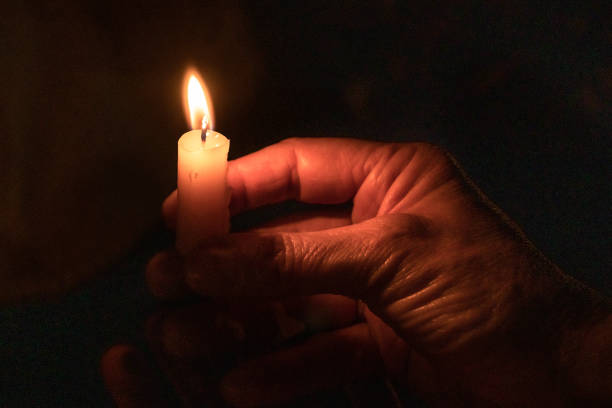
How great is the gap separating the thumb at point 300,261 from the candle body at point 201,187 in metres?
0.03

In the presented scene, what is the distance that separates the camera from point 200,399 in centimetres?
112

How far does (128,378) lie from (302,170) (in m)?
0.52

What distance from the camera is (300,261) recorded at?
824 mm

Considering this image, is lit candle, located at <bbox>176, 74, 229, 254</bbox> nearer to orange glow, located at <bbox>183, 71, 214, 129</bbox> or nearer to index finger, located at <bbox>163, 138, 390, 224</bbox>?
orange glow, located at <bbox>183, 71, 214, 129</bbox>

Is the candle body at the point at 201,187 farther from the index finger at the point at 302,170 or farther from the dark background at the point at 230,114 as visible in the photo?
the dark background at the point at 230,114

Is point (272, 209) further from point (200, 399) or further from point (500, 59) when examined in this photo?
point (500, 59)

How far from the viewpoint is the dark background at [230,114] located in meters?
1.16

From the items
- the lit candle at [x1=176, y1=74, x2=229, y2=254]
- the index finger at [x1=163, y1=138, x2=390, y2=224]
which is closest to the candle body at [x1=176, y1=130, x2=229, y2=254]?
the lit candle at [x1=176, y1=74, x2=229, y2=254]

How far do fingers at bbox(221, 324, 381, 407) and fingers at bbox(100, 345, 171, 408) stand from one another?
144 mm

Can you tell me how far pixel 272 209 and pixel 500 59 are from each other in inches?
27.6

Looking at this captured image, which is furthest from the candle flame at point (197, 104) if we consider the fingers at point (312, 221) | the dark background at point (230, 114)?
the dark background at point (230, 114)

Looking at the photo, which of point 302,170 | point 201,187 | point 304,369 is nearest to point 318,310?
point 304,369

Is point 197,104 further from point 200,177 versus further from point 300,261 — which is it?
point 300,261

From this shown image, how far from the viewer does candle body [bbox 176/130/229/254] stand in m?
0.74
